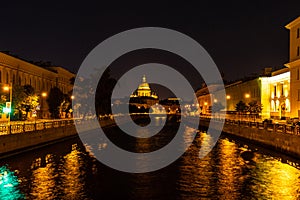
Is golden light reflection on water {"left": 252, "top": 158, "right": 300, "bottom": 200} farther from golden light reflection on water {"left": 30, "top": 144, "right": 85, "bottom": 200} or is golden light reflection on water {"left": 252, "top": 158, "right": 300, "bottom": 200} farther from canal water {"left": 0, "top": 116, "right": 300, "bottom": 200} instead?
golden light reflection on water {"left": 30, "top": 144, "right": 85, "bottom": 200}

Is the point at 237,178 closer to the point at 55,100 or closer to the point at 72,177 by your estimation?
the point at 72,177

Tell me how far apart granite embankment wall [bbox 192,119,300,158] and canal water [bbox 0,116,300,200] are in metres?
1.06

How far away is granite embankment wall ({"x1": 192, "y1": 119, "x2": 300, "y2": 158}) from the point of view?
3047cm

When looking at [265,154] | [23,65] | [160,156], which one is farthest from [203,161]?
[23,65]

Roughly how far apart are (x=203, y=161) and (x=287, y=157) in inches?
253

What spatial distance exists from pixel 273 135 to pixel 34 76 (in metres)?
56.8

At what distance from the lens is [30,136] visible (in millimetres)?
34750

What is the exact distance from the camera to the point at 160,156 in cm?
3312

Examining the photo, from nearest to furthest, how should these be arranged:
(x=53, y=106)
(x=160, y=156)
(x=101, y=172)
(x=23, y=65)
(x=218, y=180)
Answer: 1. (x=218, y=180)
2. (x=101, y=172)
3. (x=160, y=156)
4. (x=23, y=65)
5. (x=53, y=106)

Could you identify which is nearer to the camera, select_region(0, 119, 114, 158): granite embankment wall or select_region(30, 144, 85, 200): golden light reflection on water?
select_region(30, 144, 85, 200): golden light reflection on water

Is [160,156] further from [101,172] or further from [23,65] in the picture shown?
[23,65]

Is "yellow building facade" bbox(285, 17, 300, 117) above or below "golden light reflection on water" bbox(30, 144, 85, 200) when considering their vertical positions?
above

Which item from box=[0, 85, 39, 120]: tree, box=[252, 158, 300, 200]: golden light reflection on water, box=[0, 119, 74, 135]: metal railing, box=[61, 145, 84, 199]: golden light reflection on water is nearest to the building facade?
box=[0, 85, 39, 120]: tree

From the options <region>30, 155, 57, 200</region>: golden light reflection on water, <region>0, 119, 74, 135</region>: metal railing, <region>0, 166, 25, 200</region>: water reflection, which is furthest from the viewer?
<region>0, 119, 74, 135</region>: metal railing
